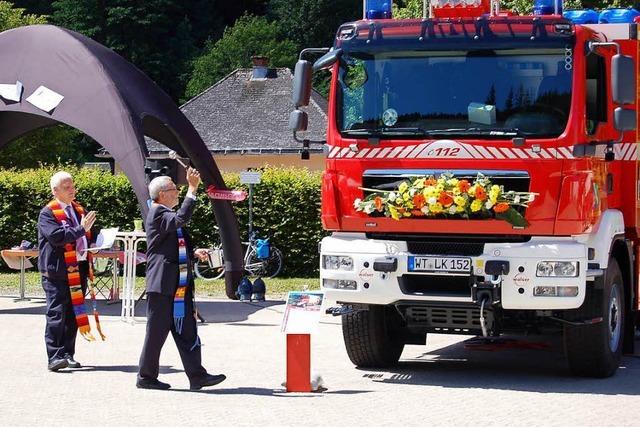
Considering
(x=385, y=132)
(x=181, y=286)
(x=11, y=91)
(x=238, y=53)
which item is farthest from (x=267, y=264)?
(x=238, y=53)

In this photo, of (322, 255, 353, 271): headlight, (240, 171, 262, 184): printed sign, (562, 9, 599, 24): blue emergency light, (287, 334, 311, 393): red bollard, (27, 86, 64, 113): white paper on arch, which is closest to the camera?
(287, 334, 311, 393): red bollard

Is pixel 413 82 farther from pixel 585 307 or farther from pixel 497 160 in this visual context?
pixel 585 307

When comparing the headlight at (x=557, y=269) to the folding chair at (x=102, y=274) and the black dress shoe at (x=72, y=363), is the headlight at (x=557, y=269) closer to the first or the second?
the black dress shoe at (x=72, y=363)

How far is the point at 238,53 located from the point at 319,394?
5898 cm

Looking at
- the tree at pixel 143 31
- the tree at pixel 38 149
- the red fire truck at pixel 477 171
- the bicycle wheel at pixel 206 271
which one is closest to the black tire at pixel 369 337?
the red fire truck at pixel 477 171

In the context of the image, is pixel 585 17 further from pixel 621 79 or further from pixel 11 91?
pixel 11 91

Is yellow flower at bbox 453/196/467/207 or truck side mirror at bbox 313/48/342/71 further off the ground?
truck side mirror at bbox 313/48/342/71

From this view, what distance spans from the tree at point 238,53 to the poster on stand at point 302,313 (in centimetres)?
5649

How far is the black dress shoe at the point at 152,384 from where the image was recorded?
11.9m

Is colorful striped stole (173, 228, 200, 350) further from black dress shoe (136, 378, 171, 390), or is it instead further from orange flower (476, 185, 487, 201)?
orange flower (476, 185, 487, 201)

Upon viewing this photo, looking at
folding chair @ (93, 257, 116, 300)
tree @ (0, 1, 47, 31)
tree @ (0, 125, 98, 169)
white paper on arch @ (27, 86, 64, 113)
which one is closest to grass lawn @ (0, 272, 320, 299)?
folding chair @ (93, 257, 116, 300)

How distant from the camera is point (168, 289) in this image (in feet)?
38.2

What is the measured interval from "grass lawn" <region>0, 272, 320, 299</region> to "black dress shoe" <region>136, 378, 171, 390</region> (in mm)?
10714

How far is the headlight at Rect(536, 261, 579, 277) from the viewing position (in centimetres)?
1201
